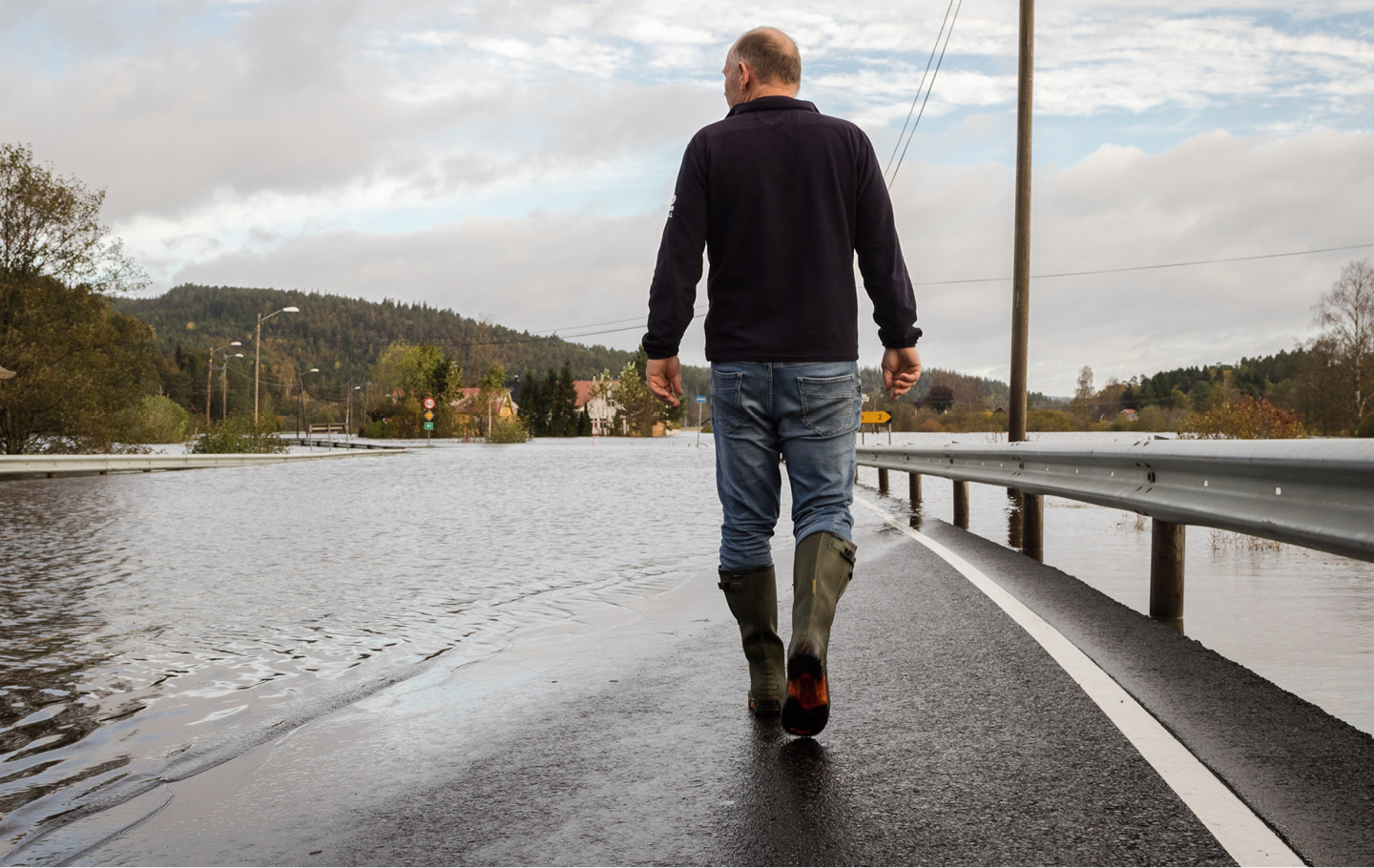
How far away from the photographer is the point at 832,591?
11.7ft

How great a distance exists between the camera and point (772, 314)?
369cm

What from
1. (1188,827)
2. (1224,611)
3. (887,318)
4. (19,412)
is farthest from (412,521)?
(19,412)

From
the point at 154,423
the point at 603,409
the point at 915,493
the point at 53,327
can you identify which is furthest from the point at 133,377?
the point at 603,409

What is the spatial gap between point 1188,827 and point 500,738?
6.65ft

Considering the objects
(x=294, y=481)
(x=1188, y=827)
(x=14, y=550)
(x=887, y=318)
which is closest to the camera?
(x=1188, y=827)

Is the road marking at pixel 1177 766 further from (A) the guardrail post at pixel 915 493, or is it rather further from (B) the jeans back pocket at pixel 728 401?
(A) the guardrail post at pixel 915 493

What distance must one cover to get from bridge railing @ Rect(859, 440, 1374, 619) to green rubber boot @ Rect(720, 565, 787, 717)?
1963 millimetres

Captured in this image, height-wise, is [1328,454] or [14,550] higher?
[1328,454]

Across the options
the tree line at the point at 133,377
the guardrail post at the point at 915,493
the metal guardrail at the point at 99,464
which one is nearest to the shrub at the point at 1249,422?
the tree line at the point at 133,377

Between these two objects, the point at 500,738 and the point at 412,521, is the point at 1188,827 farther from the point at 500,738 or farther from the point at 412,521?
the point at 412,521

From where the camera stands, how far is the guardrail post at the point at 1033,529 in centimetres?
947

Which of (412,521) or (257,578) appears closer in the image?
(257,578)

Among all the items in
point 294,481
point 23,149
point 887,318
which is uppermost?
point 23,149

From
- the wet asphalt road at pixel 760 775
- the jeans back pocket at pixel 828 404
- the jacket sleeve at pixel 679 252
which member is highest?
the jacket sleeve at pixel 679 252
